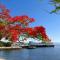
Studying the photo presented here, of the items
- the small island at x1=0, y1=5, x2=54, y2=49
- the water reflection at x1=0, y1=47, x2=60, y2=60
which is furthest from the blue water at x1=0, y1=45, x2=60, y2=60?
the small island at x1=0, y1=5, x2=54, y2=49

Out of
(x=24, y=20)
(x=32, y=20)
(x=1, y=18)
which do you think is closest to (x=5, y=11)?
(x=1, y=18)

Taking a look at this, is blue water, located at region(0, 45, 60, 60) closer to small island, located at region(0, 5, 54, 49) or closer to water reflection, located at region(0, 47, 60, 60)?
water reflection, located at region(0, 47, 60, 60)

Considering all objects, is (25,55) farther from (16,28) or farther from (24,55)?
(16,28)

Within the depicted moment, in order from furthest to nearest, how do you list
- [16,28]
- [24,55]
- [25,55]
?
[25,55] → [24,55] → [16,28]

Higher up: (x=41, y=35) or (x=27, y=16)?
(x=27, y=16)

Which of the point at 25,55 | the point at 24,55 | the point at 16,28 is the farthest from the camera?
the point at 25,55

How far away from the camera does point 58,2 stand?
755 centimetres

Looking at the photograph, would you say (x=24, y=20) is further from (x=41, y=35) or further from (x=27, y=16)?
(x=41, y=35)

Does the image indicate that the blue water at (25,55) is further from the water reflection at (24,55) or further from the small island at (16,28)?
the small island at (16,28)

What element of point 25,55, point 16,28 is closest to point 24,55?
point 25,55

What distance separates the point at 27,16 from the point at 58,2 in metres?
16.5

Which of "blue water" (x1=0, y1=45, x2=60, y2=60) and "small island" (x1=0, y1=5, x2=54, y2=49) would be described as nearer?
"small island" (x1=0, y1=5, x2=54, y2=49)

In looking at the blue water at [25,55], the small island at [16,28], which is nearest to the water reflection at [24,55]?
the blue water at [25,55]

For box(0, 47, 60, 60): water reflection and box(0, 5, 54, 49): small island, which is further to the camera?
box(0, 47, 60, 60): water reflection
